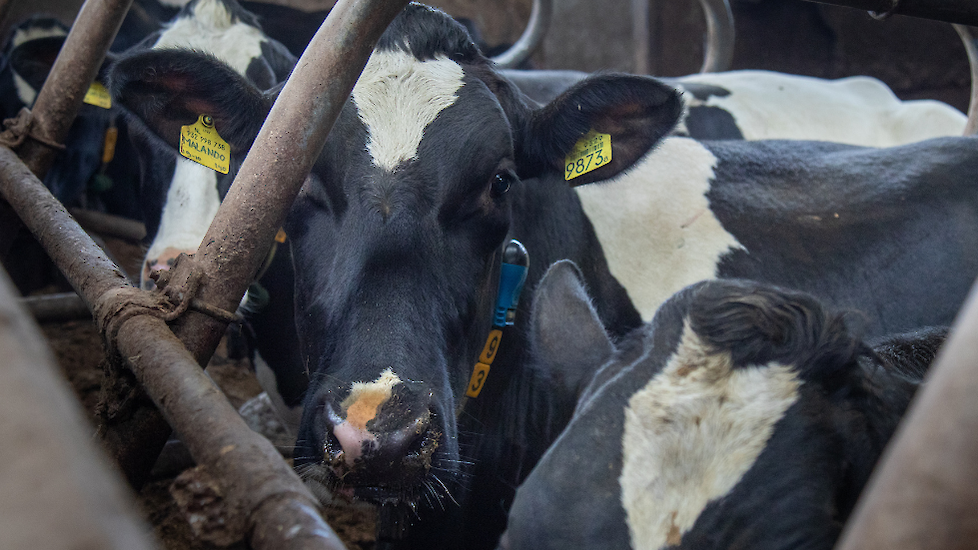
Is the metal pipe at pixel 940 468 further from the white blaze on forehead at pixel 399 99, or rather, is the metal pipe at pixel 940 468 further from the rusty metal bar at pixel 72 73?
the rusty metal bar at pixel 72 73

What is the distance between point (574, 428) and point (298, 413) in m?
2.02

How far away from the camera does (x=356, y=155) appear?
5.38 ft

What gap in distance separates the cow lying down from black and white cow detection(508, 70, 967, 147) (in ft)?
9.98

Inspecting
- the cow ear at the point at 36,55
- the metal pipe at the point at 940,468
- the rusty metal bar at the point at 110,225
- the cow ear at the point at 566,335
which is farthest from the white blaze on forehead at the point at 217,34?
the metal pipe at the point at 940,468

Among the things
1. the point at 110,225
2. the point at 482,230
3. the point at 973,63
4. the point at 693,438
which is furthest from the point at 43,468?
the point at 973,63

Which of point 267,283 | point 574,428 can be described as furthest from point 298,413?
point 574,428

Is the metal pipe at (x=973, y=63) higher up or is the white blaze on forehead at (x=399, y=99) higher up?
the white blaze on forehead at (x=399, y=99)

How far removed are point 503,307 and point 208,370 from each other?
2795mm

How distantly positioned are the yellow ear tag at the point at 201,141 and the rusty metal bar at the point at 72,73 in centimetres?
32

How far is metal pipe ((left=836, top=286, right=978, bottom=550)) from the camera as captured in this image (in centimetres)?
40

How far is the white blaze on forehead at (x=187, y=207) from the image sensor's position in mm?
2488

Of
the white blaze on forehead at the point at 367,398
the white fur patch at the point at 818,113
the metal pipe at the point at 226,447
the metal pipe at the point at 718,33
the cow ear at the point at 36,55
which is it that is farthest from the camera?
the metal pipe at the point at 718,33

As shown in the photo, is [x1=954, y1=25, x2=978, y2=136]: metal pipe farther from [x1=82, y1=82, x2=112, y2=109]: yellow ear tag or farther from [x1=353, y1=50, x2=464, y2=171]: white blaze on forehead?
[x1=82, y1=82, x2=112, y2=109]: yellow ear tag

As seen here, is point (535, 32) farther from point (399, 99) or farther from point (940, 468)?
point (940, 468)
